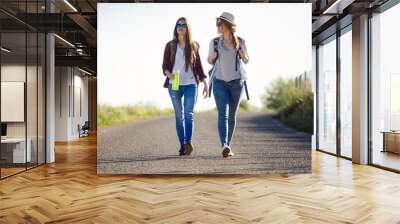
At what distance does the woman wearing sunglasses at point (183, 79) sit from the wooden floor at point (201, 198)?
2.54 feet

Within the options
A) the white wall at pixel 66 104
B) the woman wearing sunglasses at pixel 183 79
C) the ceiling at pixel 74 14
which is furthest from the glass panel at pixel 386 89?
the white wall at pixel 66 104

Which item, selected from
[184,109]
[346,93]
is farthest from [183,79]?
[346,93]

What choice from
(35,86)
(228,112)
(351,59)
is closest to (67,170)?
(35,86)

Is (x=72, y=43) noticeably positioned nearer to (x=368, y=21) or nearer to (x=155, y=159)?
(x=155, y=159)

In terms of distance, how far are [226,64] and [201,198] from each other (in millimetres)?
2358

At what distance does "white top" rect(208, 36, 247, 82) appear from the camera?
622cm

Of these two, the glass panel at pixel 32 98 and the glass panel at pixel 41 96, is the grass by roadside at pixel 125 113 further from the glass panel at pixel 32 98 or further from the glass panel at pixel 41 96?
the glass panel at pixel 41 96

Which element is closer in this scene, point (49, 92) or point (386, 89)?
point (386, 89)

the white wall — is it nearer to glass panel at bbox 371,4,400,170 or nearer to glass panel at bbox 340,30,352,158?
glass panel at bbox 340,30,352,158

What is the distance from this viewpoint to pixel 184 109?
20.5 feet

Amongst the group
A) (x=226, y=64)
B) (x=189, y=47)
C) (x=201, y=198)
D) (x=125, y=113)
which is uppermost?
(x=189, y=47)

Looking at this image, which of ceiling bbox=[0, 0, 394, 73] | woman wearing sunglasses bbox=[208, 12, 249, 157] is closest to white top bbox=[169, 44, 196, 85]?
woman wearing sunglasses bbox=[208, 12, 249, 157]

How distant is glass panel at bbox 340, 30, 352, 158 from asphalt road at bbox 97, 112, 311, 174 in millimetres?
2954

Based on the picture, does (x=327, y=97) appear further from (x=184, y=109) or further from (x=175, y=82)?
(x=175, y=82)
